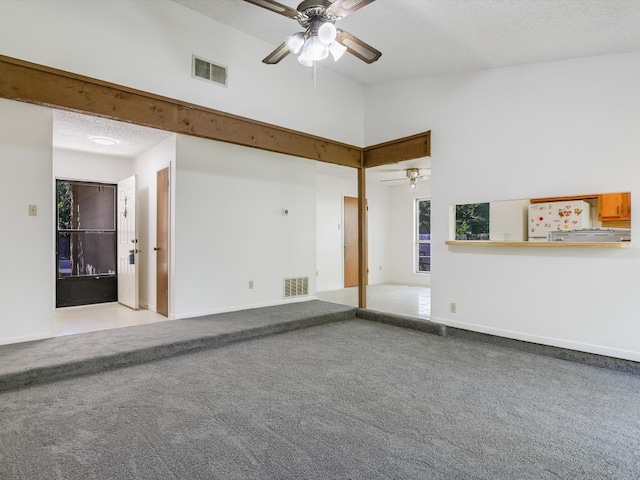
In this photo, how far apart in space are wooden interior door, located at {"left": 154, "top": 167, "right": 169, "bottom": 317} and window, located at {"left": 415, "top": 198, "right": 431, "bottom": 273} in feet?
20.2

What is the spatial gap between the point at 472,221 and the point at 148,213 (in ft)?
15.5

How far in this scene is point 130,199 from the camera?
568 centimetres

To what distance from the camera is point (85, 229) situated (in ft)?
20.3

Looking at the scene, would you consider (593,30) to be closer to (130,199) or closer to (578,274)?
(578,274)

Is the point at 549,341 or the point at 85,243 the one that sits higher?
the point at 85,243

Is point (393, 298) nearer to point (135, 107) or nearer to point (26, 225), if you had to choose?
point (135, 107)

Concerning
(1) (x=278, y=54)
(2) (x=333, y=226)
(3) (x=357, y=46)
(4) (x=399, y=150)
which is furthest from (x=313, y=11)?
(2) (x=333, y=226)

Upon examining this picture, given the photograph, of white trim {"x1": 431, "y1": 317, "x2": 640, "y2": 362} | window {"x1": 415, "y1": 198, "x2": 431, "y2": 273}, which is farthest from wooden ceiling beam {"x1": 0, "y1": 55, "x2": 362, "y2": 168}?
window {"x1": 415, "y1": 198, "x2": 431, "y2": 273}

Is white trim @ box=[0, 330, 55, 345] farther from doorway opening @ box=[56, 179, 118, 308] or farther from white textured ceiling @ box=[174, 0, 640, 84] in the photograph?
white textured ceiling @ box=[174, 0, 640, 84]

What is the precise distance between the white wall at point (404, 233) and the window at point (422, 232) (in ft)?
0.36

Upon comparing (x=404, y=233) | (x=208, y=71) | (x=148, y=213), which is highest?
(x=208, y=71)

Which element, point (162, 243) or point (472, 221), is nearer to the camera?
point (472, 221)

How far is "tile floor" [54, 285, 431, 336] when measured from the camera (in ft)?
14.6

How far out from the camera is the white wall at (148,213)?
5243 mm
